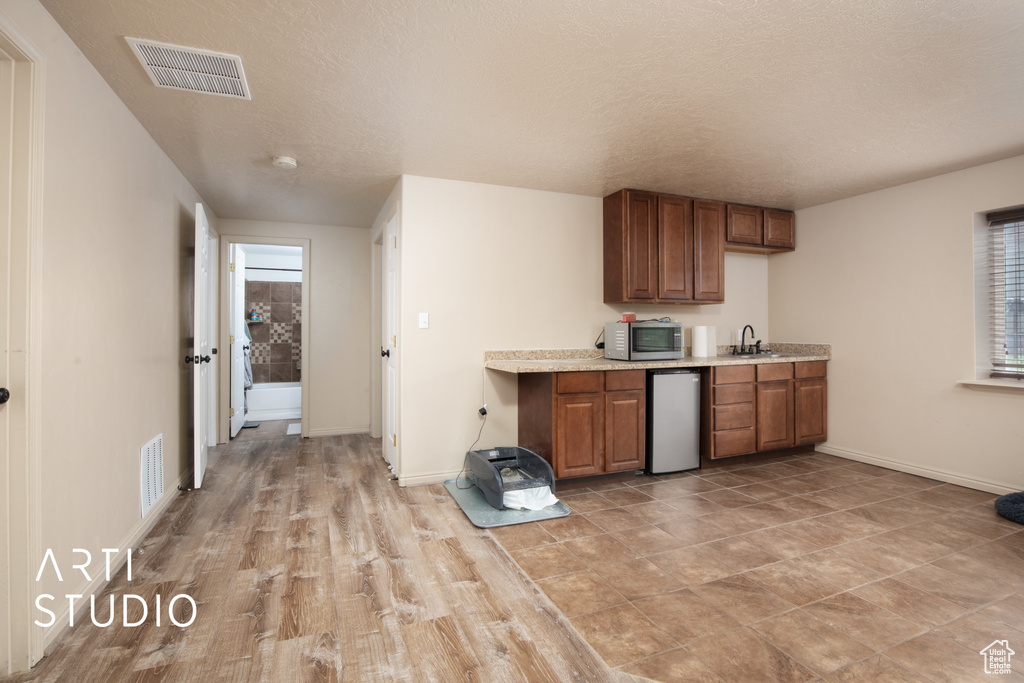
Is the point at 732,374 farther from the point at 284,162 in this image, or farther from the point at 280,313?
the point at 280,313

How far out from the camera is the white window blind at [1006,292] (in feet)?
11.0

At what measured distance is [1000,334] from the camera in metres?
3.45

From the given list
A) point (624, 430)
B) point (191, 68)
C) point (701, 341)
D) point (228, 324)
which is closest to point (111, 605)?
point (191, 68)

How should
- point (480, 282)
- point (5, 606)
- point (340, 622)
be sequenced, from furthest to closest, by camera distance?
point (480, 282), point (340, 622), point (5, 606)

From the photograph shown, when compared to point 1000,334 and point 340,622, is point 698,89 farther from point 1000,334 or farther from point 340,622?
point 1000,334

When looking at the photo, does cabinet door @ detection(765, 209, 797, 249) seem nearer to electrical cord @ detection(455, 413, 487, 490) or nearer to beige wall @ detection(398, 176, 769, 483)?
beige wall @ detection(398, 176, 769, 483)

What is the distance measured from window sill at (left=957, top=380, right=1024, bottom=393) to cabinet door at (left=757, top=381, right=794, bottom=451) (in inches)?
45.5


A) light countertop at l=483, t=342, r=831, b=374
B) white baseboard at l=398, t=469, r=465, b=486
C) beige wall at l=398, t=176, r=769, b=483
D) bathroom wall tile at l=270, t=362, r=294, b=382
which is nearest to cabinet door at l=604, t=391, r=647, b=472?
light countertop at l=483, t=342, r=831, b=374

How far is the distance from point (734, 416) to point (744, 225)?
181 centimetres

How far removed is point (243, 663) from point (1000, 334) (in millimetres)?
4935

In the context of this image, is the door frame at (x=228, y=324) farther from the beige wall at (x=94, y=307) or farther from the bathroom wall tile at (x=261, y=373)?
the bathroom wall tile at (x=261, y=373)

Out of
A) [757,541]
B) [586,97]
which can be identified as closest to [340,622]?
[757,541]

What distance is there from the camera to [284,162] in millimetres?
3188

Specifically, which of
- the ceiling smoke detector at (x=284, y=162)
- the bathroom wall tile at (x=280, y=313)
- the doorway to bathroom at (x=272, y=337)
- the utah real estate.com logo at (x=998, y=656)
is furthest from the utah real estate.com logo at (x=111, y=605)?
the bathroom wall tile at (x=280, y=313)
